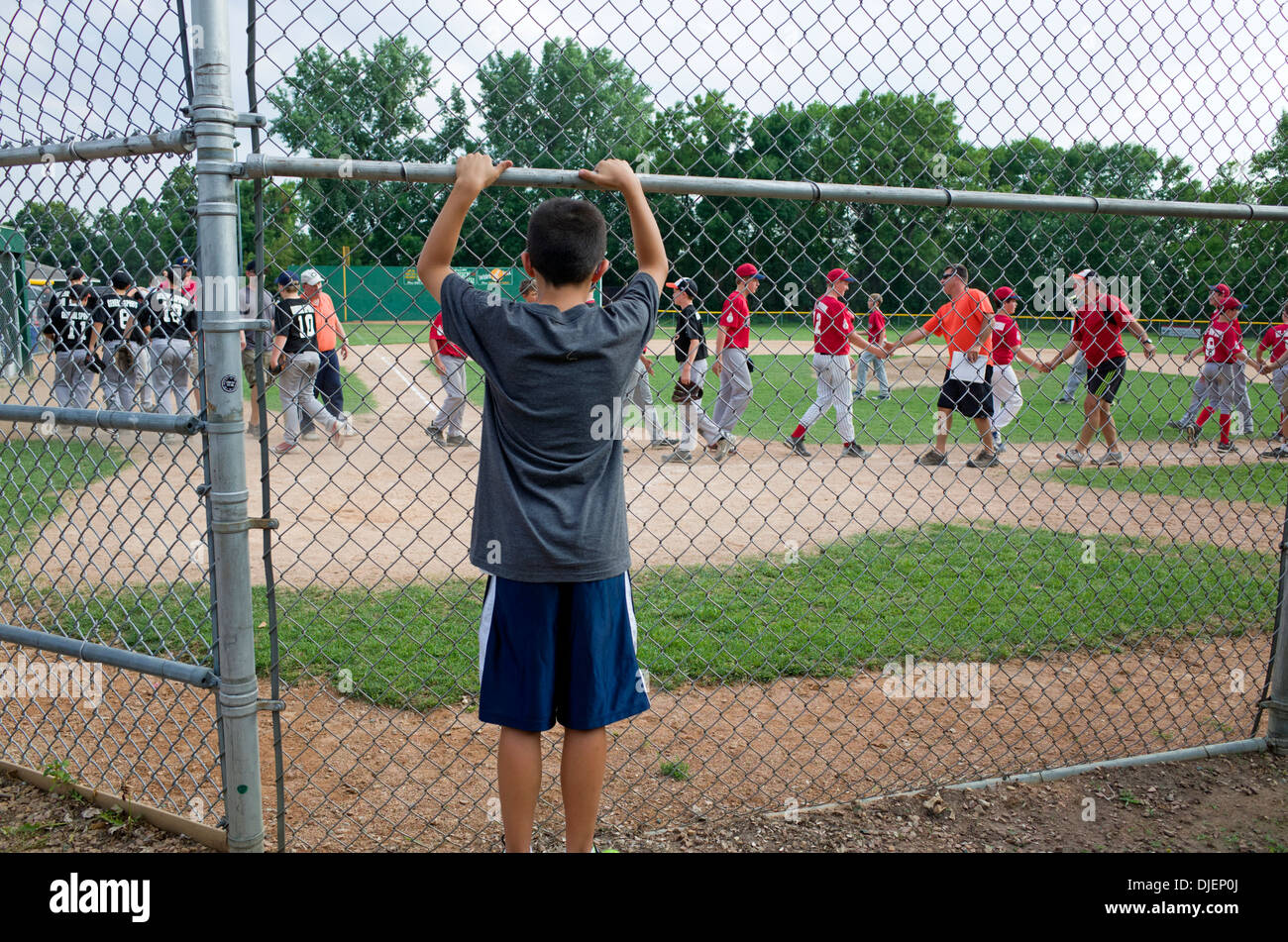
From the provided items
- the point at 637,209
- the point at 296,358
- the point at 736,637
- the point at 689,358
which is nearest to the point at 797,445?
the point at 689,358

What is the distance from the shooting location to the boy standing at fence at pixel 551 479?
238cm

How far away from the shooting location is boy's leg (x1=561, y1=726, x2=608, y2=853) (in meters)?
2.55

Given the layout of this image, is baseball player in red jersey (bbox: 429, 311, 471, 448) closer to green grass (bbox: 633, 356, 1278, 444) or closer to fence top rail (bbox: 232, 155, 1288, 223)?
fence top rail (bbox: 232, 155, 1288, 223)

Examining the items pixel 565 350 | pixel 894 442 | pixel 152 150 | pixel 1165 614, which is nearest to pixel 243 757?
pixel 565 350

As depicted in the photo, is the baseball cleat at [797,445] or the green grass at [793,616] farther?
the baseball cleat at [797,445]

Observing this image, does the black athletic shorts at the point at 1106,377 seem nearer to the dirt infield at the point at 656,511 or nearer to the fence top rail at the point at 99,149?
the dirt infield at the point at 656,511

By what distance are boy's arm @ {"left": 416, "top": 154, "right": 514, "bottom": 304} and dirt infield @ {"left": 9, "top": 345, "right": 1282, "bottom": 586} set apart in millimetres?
2720

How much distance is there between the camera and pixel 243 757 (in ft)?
8.41

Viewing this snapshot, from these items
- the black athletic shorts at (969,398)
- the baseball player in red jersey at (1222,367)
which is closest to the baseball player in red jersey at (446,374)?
the black athletic shorts at (969,398)

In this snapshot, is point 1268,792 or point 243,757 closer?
point 243,757

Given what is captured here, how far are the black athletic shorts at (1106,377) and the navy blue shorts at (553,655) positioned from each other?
8.02m

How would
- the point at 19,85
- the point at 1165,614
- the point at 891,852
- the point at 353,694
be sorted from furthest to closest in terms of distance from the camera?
the point at 1165,614
the point at 353,694
the point at 891,852
the point at 19,85

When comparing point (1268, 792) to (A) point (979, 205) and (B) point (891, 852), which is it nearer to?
(B) point (891, 852)
